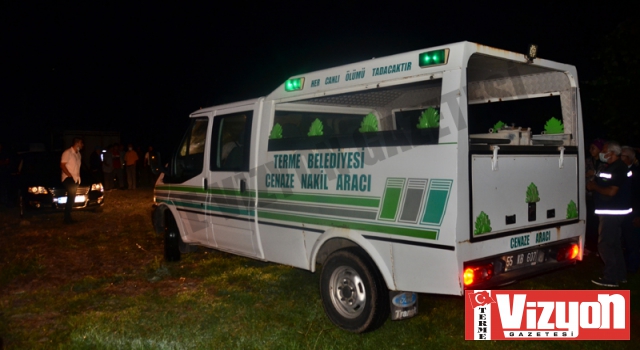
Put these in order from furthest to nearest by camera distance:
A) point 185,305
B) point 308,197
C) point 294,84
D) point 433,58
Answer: point 185,305 < point 294,84 < point 308,197 < point 433,58

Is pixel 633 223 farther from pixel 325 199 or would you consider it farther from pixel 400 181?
pixel 325 199

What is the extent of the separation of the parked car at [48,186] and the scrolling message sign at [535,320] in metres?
10.4

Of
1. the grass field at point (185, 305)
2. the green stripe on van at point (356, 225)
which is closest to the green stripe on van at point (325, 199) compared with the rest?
the green stripe on van at point (356, 225)

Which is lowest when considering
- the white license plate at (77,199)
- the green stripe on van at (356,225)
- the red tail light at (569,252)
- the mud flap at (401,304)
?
the mud flap at (401,304)

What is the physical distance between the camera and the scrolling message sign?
4367mm

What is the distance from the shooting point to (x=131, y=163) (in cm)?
1812

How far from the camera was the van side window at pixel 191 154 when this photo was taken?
658 cm

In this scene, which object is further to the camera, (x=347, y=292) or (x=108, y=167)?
(x=108, y=167)

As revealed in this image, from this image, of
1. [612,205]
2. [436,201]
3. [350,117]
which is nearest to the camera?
[436,201]

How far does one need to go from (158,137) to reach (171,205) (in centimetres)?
3768

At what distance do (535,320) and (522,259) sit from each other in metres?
0.59

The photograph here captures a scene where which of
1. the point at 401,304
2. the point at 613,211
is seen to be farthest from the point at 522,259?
the point at 613,211

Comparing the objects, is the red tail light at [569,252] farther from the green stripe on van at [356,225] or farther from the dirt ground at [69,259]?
the dirt ground at [69,259]

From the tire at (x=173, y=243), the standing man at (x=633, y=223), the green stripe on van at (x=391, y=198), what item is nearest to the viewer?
the green stripe on van at (x=391, y=198)
